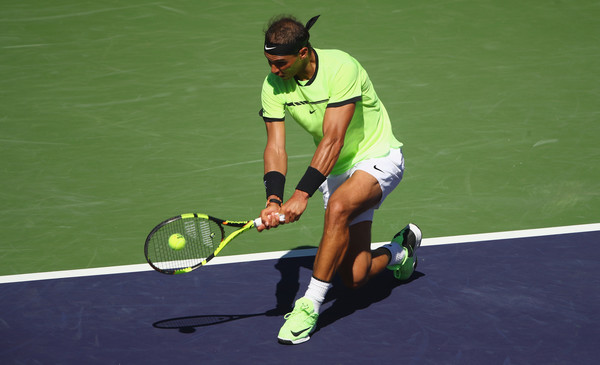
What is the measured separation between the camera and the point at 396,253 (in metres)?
5.68

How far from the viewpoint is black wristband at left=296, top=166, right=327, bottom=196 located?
5.05 m

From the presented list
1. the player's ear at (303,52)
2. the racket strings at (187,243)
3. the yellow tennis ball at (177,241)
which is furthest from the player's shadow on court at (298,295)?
the player's ear at (303,52)

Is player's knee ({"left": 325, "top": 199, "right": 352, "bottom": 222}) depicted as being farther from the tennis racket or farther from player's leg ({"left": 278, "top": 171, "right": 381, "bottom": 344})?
the tennis racket

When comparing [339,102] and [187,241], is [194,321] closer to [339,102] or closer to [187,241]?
[187,241]

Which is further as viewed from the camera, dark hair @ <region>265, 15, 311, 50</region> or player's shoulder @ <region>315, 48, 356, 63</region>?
player's shoulder @ <region>315, 48, 356, 63</region>

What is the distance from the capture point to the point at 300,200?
16.3ft

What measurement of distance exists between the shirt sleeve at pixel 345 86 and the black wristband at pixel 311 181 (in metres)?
0.48

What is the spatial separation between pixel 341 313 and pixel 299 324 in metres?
0.52

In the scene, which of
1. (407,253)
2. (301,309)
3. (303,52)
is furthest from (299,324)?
(303,52)

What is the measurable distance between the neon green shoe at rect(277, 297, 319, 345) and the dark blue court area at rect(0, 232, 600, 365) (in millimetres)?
67

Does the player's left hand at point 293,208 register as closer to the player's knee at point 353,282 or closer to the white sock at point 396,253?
the player's knee at point 353,282

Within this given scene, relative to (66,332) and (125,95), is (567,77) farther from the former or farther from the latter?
(66,332)

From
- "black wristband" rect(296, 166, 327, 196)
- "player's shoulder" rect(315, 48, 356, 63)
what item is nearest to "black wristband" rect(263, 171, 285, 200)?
"black wristband" rect(296, 166, 327, 196)

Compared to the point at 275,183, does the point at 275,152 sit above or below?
above
